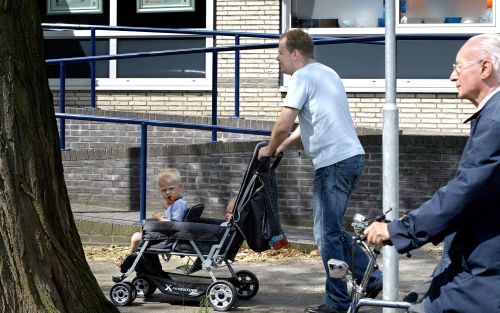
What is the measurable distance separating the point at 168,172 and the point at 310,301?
1.37 m

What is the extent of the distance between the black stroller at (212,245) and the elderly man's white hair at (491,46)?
3.48 metres

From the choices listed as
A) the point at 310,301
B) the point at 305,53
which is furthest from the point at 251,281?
the point at 305,53

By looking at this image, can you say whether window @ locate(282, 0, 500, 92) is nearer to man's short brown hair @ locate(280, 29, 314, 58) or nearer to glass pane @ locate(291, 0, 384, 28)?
glass pane @ locate(291, 0, 384, 28)

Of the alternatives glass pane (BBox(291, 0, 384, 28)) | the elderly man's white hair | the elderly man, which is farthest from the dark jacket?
glass pane (BBox(291, 0, 384, 28))

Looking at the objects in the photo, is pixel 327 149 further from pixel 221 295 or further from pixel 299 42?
pixel 221 295

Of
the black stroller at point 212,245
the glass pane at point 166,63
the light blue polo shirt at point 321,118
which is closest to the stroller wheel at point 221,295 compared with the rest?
the black stroller at point 212,245

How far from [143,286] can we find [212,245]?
27.2 inches

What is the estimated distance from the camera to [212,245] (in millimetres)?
7863

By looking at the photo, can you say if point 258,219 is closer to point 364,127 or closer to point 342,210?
point 342,210

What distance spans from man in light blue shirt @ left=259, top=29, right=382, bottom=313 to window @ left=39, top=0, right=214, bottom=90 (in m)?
7.17

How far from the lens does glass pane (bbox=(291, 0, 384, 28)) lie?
1429 cm

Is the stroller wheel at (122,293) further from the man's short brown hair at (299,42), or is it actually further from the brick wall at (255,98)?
the brick wall at (255,98)

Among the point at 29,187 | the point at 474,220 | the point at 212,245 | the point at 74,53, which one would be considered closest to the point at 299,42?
the point at 212,245

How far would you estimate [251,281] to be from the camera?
812 centimetres
